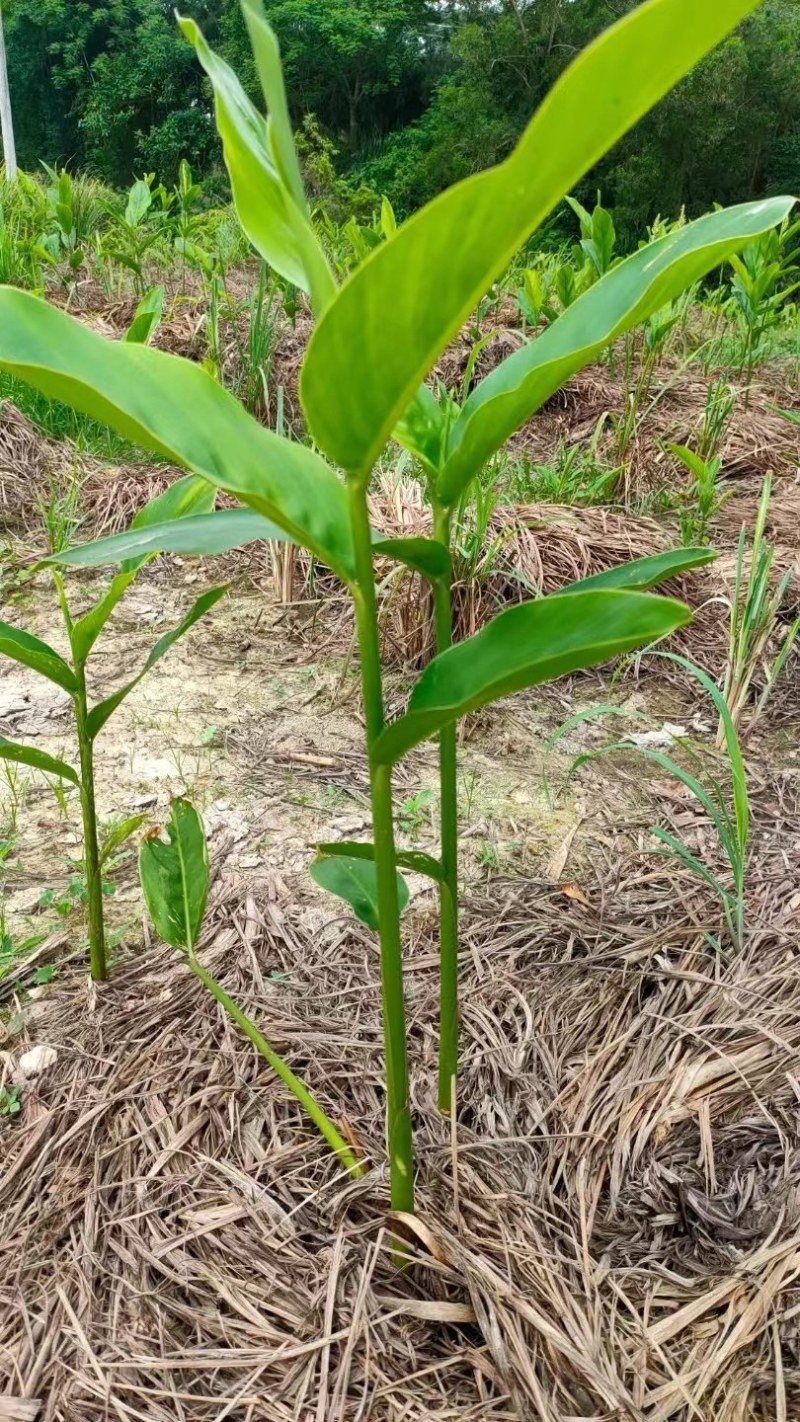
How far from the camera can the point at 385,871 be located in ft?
1.77

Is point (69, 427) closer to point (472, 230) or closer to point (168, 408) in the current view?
point (168, 408)

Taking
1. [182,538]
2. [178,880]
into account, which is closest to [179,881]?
[178,880]

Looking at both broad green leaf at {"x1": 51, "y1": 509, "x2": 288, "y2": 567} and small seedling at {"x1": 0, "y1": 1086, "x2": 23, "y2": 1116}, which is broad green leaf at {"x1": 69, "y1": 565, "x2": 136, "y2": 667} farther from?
small seedling at {"x1": 0, "y1": 1086, "x2": 23, "y2": 1116}

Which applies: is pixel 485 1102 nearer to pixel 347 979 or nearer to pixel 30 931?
pixel 347 979

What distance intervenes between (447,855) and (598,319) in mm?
351

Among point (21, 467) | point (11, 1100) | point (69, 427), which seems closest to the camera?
point (11, 1100)

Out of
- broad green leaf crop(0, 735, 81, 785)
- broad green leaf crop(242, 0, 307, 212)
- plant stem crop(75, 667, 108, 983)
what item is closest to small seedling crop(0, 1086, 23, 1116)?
plant stem crop(75, 667, 108, 983)

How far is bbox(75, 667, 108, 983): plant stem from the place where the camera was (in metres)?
0.82

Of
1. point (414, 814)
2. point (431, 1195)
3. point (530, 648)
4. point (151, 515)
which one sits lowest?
point (431, 1195)

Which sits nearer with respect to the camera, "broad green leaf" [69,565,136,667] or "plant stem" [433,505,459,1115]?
"plant stem" [433,505,459,1115]

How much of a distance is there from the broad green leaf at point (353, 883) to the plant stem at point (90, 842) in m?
0.26

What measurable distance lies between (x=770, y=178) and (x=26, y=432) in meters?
15.9

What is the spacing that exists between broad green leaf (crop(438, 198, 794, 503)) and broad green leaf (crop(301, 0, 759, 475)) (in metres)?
0.08

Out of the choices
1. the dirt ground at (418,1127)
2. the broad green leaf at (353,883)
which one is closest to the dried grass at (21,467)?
the dirt ground at (418,1127)
